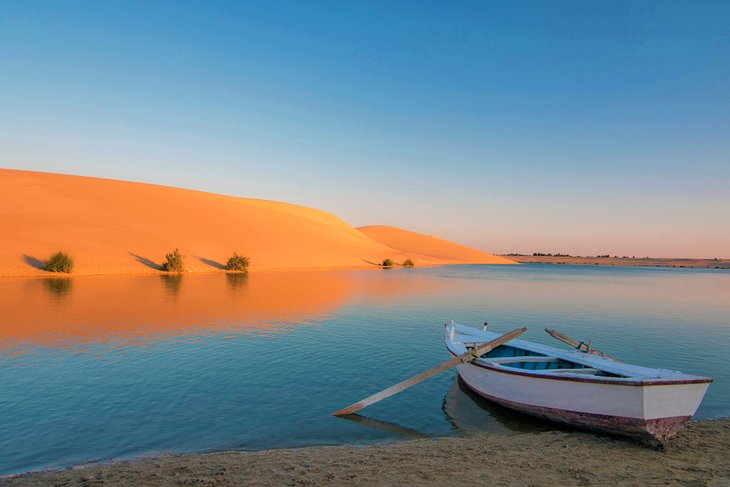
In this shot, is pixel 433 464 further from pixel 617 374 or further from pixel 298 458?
pixel 617 374

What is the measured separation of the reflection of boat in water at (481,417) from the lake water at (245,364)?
5 centimetres

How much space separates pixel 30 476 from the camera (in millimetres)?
6609

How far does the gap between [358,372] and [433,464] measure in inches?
253

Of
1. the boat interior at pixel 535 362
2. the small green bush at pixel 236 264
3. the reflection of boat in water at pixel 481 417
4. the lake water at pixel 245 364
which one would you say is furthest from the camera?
the small green bush at pixel 236 264

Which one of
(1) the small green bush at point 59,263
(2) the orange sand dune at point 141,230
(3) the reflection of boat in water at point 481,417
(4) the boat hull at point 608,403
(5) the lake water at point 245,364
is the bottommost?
(3) the reflection of boat in water at point 481,417

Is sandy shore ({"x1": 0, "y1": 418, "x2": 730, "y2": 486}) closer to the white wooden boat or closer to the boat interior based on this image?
the white wooden boat

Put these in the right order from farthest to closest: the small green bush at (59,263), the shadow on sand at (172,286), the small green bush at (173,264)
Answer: the small green bush at (173,264), the small green bush at (59,263), the shadow on sand at (172,286)

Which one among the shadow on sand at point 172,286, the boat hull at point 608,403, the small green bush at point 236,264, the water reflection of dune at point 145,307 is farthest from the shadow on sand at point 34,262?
the boat hull at point 608,403

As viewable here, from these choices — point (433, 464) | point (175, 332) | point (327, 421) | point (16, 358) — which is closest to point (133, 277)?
point (175, 332)

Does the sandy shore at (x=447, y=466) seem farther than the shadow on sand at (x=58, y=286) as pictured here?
No

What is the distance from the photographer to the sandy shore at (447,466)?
648 cm

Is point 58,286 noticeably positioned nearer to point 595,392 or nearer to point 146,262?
point 146,262

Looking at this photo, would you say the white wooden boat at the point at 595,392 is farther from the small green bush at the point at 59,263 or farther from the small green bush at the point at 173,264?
the small green bush at the point at 173,264

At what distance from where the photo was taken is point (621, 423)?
845 centimetres
